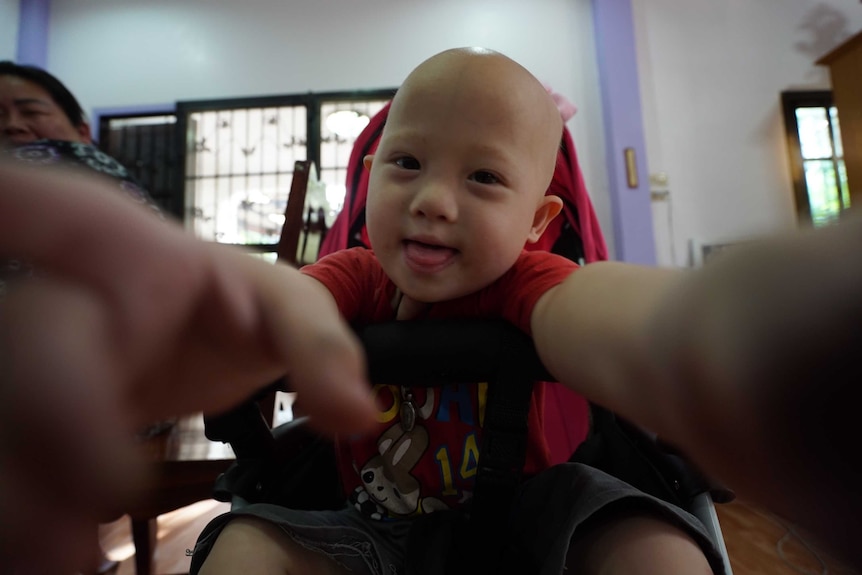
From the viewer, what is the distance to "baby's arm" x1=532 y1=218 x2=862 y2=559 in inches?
4.4

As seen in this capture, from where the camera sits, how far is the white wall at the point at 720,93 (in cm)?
264

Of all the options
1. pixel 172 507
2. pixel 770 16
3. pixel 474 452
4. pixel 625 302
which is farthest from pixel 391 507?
pixel 770 16

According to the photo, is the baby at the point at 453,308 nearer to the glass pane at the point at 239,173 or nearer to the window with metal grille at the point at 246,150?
the window with metal grille at the point at 246,150

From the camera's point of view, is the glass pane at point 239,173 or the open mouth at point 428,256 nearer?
the open mouth at point 428,256

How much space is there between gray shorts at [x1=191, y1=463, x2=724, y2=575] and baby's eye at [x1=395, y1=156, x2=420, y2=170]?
307mm

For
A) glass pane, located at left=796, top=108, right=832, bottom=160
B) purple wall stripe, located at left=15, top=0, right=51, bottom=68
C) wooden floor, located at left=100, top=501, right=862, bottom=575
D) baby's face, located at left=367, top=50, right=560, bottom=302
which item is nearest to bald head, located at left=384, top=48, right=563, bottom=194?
baby's face, located at left=367, top=50, right=560, bottom=302

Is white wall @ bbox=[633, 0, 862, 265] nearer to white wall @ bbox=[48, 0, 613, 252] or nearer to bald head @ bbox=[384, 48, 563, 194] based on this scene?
white wall @ bbox=[48, 0, 613, 252]

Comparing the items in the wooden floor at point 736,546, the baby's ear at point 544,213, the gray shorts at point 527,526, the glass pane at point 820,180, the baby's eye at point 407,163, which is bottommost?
the wooden floor at point 736,546

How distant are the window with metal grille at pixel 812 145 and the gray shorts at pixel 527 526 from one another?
2.87 metres

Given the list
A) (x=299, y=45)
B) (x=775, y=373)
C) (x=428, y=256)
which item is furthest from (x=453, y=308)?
(x=299, y=45)

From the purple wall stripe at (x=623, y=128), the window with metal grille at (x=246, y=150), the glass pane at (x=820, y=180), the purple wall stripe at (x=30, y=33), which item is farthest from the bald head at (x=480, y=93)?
the purple wall stripe at (x=30, y=33)

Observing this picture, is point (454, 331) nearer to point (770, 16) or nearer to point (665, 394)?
point (665, 394)

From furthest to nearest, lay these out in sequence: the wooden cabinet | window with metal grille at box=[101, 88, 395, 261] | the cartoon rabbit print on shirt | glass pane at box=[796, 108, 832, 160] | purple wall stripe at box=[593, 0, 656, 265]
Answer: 1. window with metal grille at box=[101, 88, 395, 261]
2. glass pane at box=[796, 108, 832, 160]
3. purple wall stripe at box=[593, 0, 656, 265]
4. the wooden cabinet
5. the cartoon rabbit print on shirt

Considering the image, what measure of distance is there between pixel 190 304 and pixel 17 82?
3.94ft
